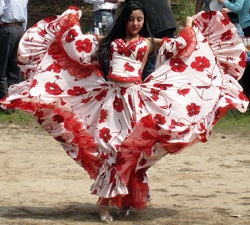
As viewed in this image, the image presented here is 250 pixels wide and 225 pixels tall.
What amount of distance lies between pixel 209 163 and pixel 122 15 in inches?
119

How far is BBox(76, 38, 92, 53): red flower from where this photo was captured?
8.52 m

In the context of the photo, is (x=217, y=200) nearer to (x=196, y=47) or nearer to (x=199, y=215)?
(x=199, y=215)

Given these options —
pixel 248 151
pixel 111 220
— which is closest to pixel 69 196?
pixel 111 220

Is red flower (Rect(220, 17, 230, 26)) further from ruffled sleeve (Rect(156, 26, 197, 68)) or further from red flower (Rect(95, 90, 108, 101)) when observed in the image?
red flower (Rect(95, 90, 108, 101))

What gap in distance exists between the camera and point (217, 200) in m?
9.17

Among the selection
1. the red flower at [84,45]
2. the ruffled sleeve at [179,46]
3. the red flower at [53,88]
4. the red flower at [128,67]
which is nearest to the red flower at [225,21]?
the ruffled sleeve at [179,46]

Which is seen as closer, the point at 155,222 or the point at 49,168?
the point at 155,222

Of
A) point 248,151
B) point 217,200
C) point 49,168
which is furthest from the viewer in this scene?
point 248,151

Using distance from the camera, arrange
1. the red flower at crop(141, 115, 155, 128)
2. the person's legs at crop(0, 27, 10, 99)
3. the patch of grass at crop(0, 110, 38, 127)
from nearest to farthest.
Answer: the red flower at crop(141, 115, 155, 128), the patch of grass at crop(0, 110, 38, 127), the person's legs at crop(0, 27, 10, 99)

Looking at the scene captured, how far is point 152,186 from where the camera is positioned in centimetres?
977

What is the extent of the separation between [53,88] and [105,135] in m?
0.64

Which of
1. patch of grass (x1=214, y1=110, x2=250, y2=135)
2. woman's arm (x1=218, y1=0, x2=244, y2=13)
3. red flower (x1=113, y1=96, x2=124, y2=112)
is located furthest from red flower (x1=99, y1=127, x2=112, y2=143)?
woman's arm (x1=218, y1=0, x2=244, y2=13)

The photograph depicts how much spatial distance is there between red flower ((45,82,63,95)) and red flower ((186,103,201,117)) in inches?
42.2

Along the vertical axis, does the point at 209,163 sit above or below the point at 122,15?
below
